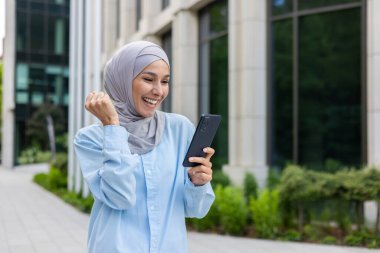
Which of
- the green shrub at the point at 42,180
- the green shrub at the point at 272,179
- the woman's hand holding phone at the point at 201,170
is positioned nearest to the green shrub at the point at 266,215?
the green shrub at the point at 272,179

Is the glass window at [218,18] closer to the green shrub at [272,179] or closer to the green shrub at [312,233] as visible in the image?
the green shrub at [272,179]

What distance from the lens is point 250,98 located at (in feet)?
40.0

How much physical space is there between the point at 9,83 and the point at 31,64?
94.4 inches

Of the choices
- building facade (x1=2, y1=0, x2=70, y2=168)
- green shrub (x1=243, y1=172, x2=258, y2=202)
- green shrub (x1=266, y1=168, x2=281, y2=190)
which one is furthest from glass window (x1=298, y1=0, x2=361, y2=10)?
building facade (x1=2, y1=0, x2=70, y2=168)

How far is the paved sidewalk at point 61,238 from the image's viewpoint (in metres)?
7.95

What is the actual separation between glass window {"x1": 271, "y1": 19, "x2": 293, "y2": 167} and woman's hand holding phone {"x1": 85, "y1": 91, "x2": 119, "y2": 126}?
1077cm

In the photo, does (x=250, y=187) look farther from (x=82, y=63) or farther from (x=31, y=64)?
(x=31, y=64)

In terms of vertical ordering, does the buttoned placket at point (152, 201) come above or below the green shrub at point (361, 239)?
above

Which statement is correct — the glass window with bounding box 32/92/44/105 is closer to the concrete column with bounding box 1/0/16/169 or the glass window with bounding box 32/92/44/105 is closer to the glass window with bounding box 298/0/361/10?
the concrete column with bounding box 1/0/16/169

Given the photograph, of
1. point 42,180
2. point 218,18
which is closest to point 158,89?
point 218,18

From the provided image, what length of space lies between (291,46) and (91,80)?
6.21m

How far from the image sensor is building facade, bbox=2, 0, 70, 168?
39969 millimetres

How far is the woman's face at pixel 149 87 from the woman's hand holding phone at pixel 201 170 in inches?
10.0

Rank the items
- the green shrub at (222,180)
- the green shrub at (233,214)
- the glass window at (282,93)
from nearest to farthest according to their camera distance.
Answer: the green shrub at (233,214) < the green shrub at (222,180) < the glass window at (282,93)
